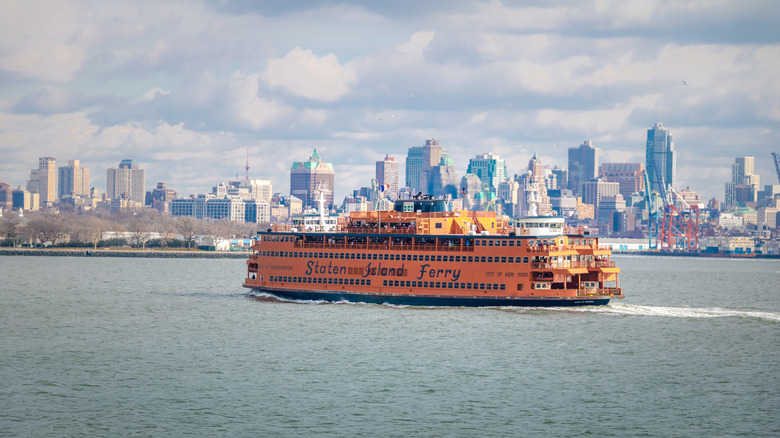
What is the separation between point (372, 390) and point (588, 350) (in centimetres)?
1584

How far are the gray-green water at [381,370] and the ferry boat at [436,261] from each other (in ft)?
4.78

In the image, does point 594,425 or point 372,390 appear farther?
point 372,390

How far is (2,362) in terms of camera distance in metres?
48.5

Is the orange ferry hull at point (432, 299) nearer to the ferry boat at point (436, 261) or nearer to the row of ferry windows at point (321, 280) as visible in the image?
the ferry boat at point (436, 261)

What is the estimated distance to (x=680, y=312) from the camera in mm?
71625

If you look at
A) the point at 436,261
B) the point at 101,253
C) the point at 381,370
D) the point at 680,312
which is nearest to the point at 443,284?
the point at 436,261

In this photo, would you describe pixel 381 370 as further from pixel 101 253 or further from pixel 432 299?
pixel 101 253

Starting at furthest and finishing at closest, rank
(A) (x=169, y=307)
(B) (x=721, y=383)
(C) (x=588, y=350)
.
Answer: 1. (A) (x=169, y=307)
2. (C) (x=588, y=350)
3. (B) (x=721, y=383)

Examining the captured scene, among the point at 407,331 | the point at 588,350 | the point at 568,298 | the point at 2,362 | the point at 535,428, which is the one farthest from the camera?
the point at 568,298

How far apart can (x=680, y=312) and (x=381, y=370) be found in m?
32.4

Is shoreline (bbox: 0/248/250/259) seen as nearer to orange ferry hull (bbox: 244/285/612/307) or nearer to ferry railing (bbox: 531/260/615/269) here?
orange ferry hull (bbox: 244/285/612/307)

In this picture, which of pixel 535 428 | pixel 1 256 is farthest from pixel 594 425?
pixel 1 256

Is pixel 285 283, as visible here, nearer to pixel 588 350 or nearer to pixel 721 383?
pixel 588 350

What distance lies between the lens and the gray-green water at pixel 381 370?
37.3 m
